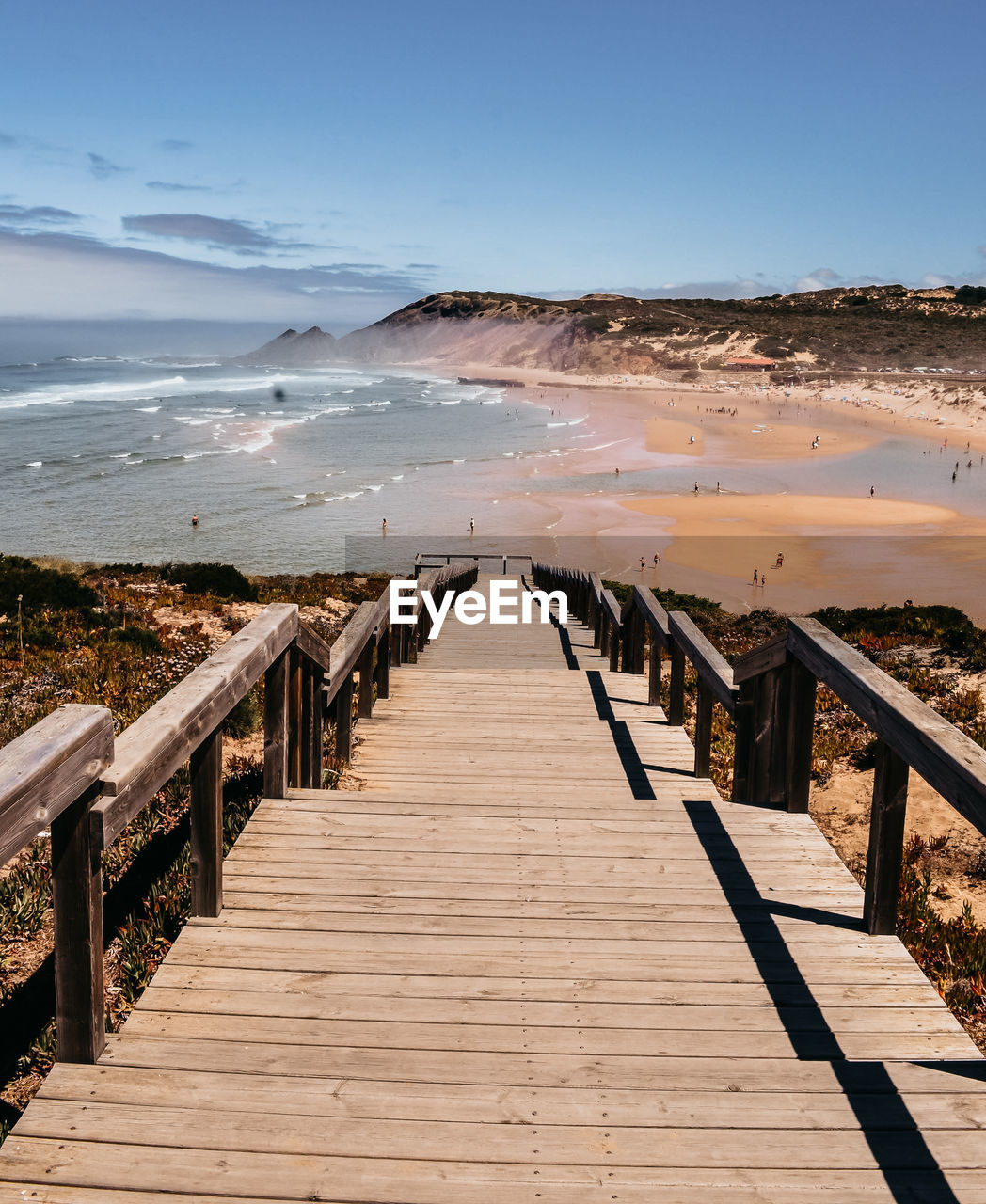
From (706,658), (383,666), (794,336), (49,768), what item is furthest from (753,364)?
A: (49,768)

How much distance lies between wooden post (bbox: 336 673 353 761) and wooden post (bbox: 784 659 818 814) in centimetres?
A: 245

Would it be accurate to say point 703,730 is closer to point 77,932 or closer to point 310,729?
point 310,729

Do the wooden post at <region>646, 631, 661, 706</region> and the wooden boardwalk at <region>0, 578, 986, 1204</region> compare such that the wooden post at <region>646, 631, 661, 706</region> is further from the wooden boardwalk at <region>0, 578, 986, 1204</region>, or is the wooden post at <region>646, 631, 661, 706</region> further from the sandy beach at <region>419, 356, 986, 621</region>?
the sandy beach at <region>419, 356, 986, 621</region>

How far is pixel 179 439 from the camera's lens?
2751 inches

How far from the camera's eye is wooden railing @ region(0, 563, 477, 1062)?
2.44m

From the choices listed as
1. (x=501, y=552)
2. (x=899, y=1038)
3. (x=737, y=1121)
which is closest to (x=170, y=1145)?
(x=737, y=1121)

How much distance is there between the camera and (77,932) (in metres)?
2.66

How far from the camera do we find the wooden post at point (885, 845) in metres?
3.52

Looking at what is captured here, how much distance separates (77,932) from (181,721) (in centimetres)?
74

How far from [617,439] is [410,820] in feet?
233

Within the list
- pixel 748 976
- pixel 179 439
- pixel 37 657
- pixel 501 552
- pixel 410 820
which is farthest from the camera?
pixel 179 439

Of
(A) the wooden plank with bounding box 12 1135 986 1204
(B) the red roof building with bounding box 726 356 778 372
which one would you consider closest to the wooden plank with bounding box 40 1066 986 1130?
(A) the wooden plank with bounding box 12 1135 986 1204

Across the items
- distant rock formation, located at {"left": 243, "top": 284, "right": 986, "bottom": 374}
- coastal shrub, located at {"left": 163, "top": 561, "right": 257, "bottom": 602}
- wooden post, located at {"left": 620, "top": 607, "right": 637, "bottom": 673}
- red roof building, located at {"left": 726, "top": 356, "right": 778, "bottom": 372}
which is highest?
distant rock formation, located at {"left": 243, "top": 284, "right": 986, "bottom": 374}

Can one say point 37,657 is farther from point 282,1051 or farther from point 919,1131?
point 919,1131
